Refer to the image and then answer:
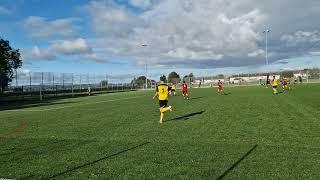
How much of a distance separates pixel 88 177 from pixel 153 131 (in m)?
6.53

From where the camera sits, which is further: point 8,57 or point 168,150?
point 8,57

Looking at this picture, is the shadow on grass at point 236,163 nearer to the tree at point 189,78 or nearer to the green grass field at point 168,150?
the green grass field at point 168,150

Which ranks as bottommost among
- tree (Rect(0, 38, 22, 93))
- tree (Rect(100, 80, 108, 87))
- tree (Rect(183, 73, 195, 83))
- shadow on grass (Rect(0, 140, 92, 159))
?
shadow on grass (Rect(0, 140, 92, 159))

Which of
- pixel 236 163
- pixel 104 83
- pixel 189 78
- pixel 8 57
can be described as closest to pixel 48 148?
pixel 236 163

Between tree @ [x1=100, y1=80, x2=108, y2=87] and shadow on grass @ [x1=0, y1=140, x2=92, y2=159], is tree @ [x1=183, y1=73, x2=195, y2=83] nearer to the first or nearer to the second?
tree @ [x1=100, y1=80, x2=108, y2=87]

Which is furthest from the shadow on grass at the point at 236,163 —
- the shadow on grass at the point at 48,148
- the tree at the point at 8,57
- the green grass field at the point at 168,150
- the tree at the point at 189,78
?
the tree at the point at 189,78

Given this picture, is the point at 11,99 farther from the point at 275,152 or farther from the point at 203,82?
the point at 203,82

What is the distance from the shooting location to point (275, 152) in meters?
9.92

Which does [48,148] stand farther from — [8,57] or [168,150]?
[8,57]

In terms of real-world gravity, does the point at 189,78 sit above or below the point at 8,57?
below

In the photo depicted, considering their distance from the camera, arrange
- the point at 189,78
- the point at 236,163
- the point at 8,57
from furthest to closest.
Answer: the point at 189,78 < the point at 8,57 < the point at 236,163

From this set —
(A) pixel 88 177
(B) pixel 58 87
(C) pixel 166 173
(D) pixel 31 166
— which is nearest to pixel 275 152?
(C) pixel 166 173

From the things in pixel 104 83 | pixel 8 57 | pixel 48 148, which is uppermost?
pixel 8 57

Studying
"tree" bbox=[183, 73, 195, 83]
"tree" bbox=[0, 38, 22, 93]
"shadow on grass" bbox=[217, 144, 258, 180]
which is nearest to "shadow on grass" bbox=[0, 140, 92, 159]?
"shadow on grass" bbox=[217, 144, 258, 180]
